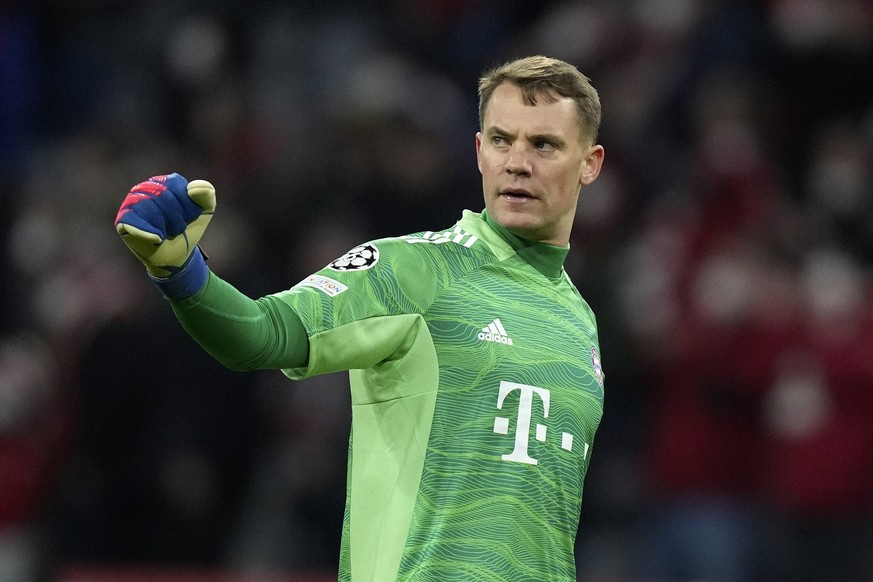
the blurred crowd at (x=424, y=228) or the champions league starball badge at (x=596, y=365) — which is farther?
the blurred crowd at (x=424, y=228)

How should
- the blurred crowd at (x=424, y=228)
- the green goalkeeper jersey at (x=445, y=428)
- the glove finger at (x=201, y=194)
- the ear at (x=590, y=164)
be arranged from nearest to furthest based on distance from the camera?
the glove finger at (x=201, y=194) → the green goalkeeper jersey at (x=445, y=428) → the ear at (x=590, y=164) → the blurred crowd at (x=424, y=228)

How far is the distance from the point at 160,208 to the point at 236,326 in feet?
1.08

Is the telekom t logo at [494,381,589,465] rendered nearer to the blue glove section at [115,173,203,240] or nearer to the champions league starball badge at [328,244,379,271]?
the champions league starball badge at [328,244,379,271]

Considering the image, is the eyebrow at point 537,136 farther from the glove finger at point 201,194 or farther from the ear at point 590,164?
the glove finger at point 201,194

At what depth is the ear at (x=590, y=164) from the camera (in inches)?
172

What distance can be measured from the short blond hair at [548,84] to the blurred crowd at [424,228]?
3.90 metres

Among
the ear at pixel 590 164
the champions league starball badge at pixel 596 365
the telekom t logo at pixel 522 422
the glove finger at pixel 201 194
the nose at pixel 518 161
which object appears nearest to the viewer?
the glove finger at pixel 201 194

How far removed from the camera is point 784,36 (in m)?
10.1

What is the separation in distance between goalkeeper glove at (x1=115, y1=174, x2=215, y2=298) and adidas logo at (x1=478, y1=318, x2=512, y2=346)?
90 centimetres

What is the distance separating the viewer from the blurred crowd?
26.3ft

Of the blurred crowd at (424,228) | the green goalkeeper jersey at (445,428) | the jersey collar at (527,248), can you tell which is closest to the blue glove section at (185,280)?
the green goalkeeper jersey at (445,428)

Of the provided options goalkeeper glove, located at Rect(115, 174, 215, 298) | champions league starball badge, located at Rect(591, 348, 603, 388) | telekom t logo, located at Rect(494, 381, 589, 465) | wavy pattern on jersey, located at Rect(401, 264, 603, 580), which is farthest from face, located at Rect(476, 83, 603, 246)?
goalkeeper glove, located at Rect(115, 174, 215, 298)

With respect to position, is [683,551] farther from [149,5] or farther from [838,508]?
[149,5]

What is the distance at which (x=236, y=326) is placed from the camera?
10.6 feet
